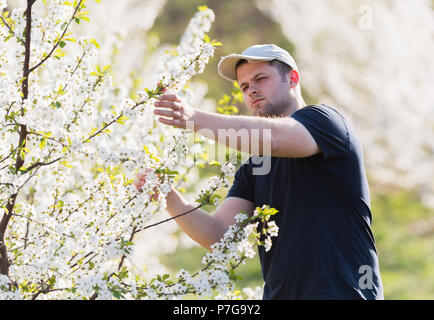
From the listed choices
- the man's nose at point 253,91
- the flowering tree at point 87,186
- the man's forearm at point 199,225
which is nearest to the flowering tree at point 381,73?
the man's nose at point 253,91

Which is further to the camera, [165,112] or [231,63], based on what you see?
[231,63]

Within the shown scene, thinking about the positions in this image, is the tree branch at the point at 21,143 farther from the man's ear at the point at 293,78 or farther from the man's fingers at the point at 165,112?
the man's ear at the point at 293,78

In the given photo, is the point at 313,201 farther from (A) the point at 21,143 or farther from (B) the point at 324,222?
(A) the point at 21,143

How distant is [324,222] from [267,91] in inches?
31.8

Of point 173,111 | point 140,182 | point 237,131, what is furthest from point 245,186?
point 173,111

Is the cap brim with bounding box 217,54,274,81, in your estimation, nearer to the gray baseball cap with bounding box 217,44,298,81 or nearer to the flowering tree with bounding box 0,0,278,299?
the gray baseball cap with bounding box 217,44,298,81

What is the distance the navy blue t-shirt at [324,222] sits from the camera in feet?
7.73

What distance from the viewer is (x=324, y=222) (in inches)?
94.7

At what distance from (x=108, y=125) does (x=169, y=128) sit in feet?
3.25

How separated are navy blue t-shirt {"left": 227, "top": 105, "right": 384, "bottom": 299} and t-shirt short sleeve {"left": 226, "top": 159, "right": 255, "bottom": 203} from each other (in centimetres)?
39

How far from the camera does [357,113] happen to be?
1350 cm

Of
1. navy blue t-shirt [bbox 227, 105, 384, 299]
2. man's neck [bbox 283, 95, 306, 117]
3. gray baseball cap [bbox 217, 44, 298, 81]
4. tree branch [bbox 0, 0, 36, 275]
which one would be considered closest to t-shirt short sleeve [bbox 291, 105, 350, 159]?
navy blue t-shirt [bbox 227, 105, 384, 299]

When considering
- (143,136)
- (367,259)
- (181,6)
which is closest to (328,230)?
(367,259)
